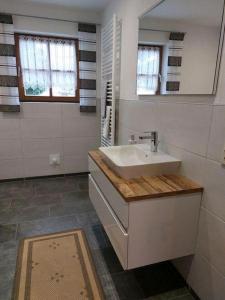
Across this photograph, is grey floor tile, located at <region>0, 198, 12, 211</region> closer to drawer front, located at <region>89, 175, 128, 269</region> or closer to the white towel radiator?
drawer front, located at <region>89, 175, 128, 269</region>

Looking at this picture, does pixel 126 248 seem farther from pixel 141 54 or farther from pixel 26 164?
pixel 26 164

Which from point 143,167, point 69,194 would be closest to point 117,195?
point 143,167

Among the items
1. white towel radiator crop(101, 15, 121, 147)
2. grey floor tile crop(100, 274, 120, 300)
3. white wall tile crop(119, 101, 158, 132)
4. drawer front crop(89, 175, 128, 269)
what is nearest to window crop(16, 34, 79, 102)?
white towel radiator crop(101, 15, 121, 147)

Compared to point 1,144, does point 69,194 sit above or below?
below

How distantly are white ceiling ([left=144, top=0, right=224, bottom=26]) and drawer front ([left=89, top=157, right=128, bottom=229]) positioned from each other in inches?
42.7

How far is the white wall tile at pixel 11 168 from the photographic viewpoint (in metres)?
3.06

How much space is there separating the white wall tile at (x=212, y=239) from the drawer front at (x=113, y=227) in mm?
491

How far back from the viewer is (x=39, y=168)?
327cm

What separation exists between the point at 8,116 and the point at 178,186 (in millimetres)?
2533

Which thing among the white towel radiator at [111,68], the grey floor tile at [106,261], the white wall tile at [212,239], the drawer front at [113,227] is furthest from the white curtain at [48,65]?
the white wall tile at [212,239]

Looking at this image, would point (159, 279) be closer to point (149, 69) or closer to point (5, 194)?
point (149, 69)

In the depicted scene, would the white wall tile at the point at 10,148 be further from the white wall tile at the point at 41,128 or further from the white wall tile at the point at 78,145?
the white wall tile at the point at 78,145

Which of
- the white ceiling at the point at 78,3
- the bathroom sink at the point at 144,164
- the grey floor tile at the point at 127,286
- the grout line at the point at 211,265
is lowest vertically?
the grey floor tile at the point at 127,286

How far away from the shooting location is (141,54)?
194 cm
